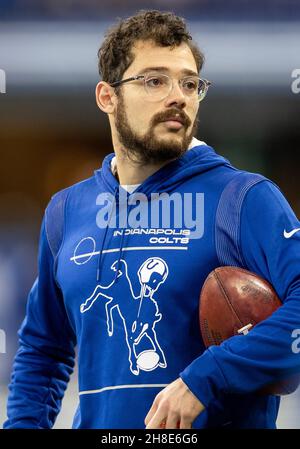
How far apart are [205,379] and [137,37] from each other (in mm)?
1126

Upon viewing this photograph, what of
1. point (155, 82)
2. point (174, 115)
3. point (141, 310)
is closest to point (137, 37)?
point (155, 82)

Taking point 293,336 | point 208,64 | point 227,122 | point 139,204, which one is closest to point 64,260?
point 139,204

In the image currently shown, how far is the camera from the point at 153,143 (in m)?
2.91

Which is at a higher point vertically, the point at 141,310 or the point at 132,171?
the point at 132,171

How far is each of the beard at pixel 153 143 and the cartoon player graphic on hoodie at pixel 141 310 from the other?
32 centimetres

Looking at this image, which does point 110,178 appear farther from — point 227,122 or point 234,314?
point 227,122

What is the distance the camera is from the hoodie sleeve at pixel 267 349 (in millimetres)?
2488

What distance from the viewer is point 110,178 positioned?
10.1 ft

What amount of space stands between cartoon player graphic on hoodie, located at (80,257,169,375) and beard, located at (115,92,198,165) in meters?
0.32

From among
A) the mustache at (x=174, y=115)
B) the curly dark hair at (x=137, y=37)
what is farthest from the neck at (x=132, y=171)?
the curly dark hair at (x=137, y=37)

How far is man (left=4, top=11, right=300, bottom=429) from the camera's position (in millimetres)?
2518

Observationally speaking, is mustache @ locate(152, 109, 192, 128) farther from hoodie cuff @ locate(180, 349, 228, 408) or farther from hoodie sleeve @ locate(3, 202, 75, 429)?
hoodie cuff @ locate(180, 349, 228, 408)

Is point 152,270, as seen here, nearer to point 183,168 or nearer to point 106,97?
point 183,168
